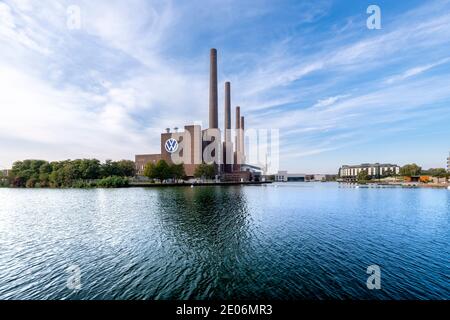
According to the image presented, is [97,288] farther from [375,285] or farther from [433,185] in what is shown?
[433,185]

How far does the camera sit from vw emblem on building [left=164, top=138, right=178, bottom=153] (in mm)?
132625

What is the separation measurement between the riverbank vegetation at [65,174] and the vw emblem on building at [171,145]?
31.3 m

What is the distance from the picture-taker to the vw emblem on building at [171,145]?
133 m

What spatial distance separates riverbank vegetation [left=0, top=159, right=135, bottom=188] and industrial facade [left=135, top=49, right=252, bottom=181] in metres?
33.6

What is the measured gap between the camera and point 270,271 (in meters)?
13.2

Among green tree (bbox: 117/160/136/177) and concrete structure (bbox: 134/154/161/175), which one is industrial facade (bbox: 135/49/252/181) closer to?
concrete structure (bbox: 134/154/161/175)

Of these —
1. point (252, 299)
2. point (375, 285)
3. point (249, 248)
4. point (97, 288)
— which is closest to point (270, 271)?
point (252, 299)

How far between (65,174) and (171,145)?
58.8 meters

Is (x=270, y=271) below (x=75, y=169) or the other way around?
below

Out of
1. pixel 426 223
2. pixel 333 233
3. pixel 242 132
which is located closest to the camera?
pixel 333 233

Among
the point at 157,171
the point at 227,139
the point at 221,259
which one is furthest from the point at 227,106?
the point at 221,259

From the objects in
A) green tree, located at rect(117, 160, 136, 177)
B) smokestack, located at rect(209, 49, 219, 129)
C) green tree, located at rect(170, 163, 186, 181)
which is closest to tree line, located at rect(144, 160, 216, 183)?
green tree, located at rect(170, 163, 186, 181)

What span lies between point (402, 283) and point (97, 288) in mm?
18148

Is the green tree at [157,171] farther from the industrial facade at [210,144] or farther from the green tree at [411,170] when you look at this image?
the green tree at [411,170]
